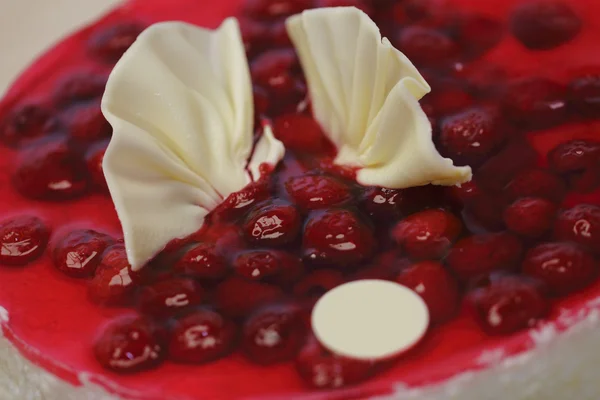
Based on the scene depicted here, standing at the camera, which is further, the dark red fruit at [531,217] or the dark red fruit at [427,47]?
the dark red fruit at [427,47]

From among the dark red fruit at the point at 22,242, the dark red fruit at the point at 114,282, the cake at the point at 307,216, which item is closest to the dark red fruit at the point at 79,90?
the cake at the point at 307,216

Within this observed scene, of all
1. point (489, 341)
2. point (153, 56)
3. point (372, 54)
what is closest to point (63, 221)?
point (153, 56)

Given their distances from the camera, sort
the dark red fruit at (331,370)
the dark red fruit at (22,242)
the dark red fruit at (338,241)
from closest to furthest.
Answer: the dark red fruit at (331,370) < the dark red fruit at (338,241) < the dark red fruit at (22,242)

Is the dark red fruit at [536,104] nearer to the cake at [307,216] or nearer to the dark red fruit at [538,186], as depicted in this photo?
the cake at [307,216]

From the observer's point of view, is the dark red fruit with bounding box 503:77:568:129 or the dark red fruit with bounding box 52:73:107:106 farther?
the dark red fruit with bounding box 52:73:107:106

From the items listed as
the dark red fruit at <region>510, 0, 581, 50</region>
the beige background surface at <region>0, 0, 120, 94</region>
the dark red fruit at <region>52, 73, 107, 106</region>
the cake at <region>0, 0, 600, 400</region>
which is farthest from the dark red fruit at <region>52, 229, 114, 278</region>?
the beige background surface at <region>0, 0, 120, 94</region>

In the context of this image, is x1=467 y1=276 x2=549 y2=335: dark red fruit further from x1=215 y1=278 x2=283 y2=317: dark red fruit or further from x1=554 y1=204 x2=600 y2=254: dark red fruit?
x1=215 y1=278 x2=283 y2=317: dark red fruit
